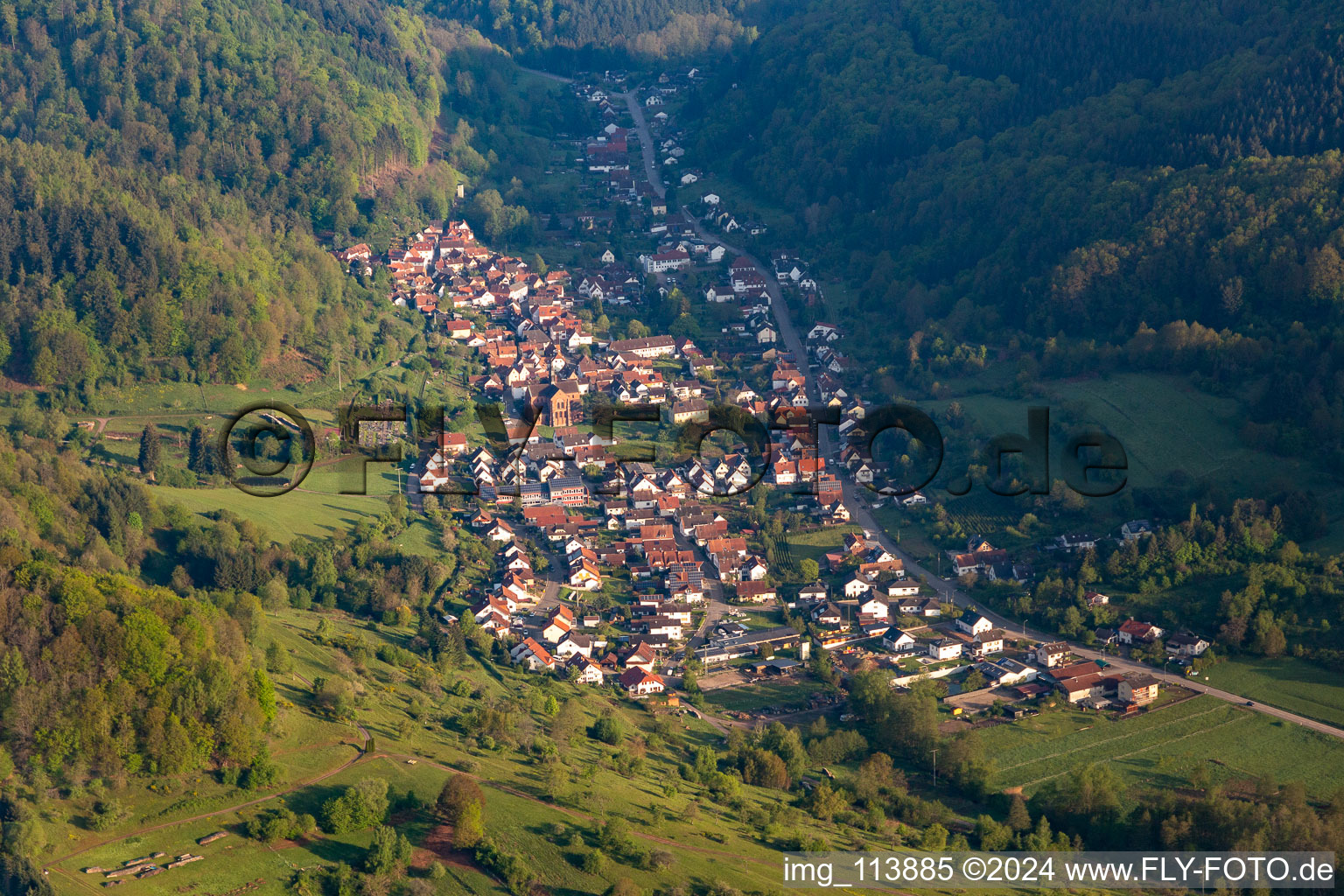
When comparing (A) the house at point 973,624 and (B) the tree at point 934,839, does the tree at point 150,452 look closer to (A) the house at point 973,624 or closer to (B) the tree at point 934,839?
(A) the house at point 973,624

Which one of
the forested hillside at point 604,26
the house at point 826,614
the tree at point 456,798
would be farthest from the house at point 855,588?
the forested hillside at point 604,26

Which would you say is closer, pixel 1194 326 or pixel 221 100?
pixel 1194 326

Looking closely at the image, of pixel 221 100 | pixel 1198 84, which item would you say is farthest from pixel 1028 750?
pixel 221 100

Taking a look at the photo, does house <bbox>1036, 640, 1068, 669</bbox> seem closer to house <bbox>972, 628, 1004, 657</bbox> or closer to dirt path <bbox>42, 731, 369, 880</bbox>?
house <bbox>972, 628, 1004, 657</bbox>

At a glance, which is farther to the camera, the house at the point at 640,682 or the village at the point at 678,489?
the village at the point at 678,489

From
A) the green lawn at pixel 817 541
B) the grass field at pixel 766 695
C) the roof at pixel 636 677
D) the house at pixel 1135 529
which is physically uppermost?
the house at pixel 1135 529

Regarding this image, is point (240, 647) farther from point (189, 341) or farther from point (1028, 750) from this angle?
point (189, 341)
